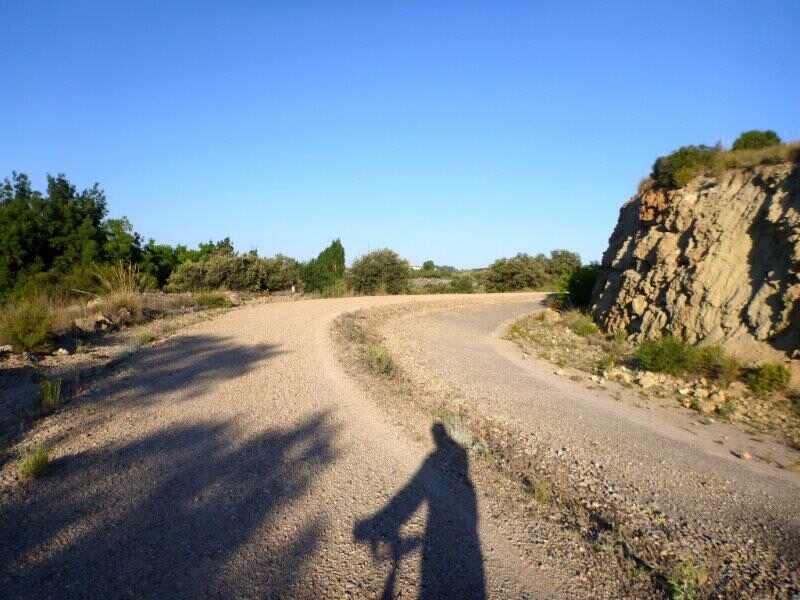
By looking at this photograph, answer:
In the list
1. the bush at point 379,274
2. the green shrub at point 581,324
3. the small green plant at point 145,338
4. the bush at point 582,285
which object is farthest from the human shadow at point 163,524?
the bush at point 379,274

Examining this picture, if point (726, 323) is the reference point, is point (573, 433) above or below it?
below

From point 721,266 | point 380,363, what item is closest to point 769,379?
point 721,266

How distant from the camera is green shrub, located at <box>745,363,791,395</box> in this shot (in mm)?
8039

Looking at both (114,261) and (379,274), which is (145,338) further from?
(379,274)

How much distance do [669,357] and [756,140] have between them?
8.55 metres

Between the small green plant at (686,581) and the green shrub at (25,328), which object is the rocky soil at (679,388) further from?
the green shrub at (25,328)

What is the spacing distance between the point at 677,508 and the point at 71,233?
1126 inches

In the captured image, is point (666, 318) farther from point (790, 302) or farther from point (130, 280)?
point (130, 280)

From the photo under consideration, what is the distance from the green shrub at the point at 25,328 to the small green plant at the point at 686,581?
1072 cm

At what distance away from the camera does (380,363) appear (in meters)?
9.45

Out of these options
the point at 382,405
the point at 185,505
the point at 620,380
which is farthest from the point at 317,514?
the point at 620,380

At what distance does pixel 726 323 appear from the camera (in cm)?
1003

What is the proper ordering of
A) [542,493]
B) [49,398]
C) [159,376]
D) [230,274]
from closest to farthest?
1. [542,493]
2. [49,398]
3. [159,376]
4. [230,274]

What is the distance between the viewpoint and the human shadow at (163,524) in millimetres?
2926
